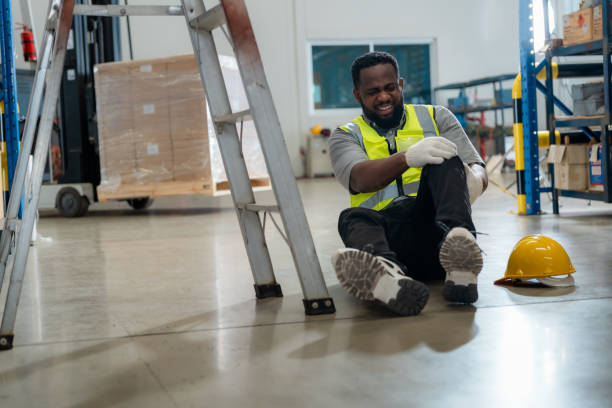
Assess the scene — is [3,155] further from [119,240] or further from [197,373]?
[197,373]

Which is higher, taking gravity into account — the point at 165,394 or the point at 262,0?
the point at 262,0

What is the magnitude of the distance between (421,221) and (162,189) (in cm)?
546

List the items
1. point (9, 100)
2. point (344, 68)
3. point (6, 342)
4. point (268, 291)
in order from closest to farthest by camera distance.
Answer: point (6, 342)
point (268, 291)
point (9, 100)
point (344, 68)

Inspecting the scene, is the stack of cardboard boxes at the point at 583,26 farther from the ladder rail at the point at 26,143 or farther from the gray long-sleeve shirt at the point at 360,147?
the ladder rail at the point at 26,143

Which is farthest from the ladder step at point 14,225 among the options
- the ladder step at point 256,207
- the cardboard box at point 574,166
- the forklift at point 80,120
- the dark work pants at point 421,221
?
the forklift at point 80,120

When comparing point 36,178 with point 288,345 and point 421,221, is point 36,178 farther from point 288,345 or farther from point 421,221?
point 421,221

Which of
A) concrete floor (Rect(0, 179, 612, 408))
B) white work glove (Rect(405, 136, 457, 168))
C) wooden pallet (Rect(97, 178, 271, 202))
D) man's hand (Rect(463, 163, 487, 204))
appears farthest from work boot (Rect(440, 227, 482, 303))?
wooden pallet (Rect(97, 178, 271, 202))

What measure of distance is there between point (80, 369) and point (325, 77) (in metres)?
14.6

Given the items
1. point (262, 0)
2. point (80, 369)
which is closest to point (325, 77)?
point (262, 0)

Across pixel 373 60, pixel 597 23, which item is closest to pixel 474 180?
pixel 373 60

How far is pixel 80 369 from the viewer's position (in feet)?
6.50

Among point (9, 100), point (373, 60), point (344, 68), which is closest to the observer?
point (373, 60)

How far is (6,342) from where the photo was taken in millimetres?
2291

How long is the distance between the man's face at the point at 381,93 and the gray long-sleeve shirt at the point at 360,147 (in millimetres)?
74
